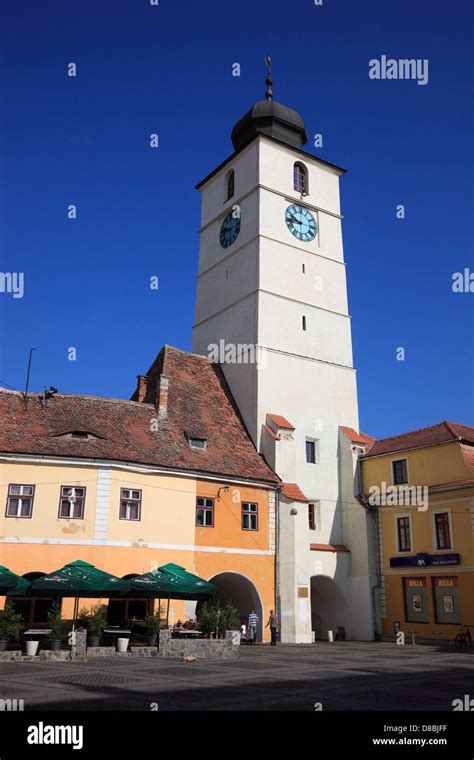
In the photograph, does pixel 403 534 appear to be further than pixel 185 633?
Yes

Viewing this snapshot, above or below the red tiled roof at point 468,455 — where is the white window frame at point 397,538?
below

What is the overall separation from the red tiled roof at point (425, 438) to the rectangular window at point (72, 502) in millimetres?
14958

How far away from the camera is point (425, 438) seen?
103 ft

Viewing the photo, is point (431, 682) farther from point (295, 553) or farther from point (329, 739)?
point (295, 553)

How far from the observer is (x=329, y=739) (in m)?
8.04

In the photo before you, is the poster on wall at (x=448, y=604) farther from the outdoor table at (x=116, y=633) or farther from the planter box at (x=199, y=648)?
the outdoor table at (x=116, y=633)

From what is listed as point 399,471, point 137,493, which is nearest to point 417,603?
point 399,471

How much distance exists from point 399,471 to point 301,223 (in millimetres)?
14969

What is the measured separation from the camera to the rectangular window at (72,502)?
23875 mm

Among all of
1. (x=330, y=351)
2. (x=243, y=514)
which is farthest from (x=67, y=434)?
(x=330, y=351)

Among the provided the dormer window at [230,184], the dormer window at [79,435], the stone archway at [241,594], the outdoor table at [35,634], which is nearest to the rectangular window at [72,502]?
the dormer window at [79,435]

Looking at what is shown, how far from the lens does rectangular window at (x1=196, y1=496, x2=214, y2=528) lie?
27.0m
